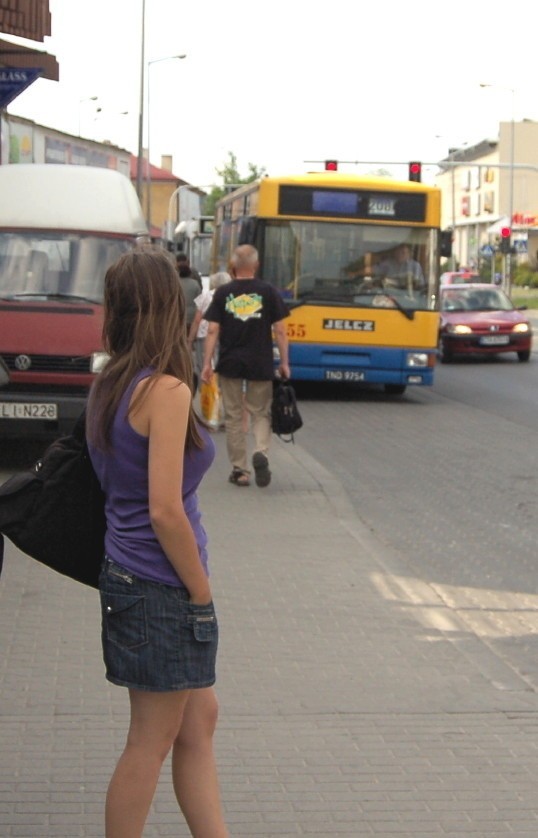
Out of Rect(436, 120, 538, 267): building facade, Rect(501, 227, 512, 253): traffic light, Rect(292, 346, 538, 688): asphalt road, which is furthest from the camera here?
Rect(436, 120, 538, 267): building facade

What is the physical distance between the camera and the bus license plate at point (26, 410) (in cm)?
1204

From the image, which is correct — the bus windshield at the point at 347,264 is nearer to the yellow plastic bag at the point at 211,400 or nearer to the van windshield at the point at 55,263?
the yellow plastic bag at the point at 211,400

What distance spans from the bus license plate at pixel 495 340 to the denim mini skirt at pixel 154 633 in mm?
27363

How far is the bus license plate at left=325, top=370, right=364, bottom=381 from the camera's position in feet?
66.8

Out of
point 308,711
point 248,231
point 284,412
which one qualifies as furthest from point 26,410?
point 248,231

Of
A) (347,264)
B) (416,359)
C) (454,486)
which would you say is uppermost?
(347,264)

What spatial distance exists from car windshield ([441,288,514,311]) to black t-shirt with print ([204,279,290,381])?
20.5 meters

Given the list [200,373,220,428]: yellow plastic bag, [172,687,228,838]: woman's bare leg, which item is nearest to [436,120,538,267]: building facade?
[200,373,220,428]: yellow plastic bag

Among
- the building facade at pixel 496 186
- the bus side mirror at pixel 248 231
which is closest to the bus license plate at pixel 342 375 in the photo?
the bus side mirror at pixel 248 231

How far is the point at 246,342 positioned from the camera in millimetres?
11328

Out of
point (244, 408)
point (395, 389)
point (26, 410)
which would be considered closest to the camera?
point (244, 408)

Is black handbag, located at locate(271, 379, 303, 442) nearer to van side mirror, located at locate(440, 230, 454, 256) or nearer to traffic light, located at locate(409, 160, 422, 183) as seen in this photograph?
van side mirror, located at locate(440, 230, 454, 256)

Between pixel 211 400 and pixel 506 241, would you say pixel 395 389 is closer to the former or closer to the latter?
pixel 211 400

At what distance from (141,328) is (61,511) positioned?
0.51 meters
